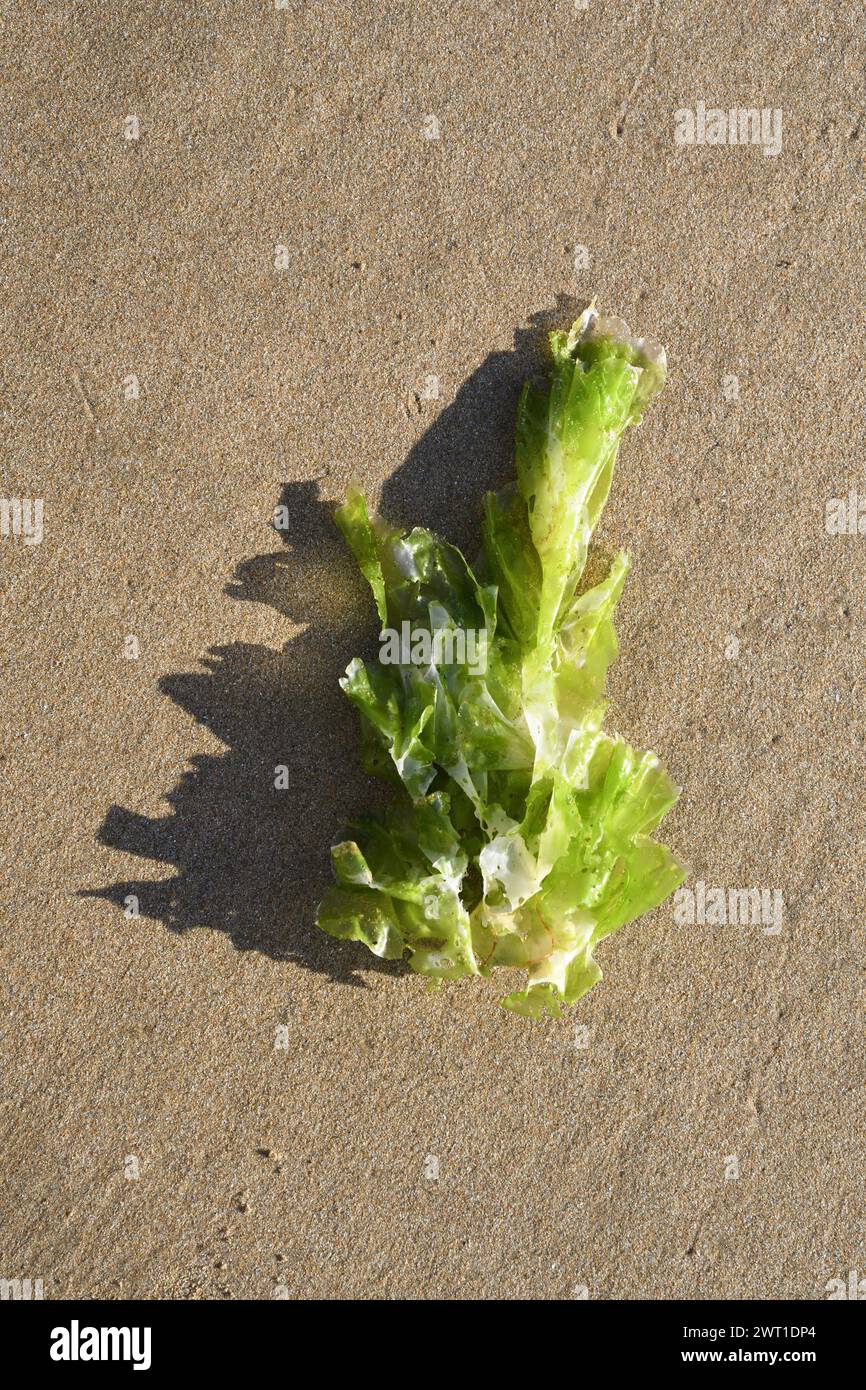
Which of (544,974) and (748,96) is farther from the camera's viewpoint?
(748,96)

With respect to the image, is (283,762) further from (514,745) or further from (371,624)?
(514,745)

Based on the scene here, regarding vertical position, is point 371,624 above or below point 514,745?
above

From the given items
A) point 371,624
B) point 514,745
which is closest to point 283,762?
point 371,624

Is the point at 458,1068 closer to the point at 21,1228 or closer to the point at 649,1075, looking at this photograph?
the point at 649,1075

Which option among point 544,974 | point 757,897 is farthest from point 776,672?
point 544,974

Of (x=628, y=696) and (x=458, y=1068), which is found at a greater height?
(x=628, y=696)
